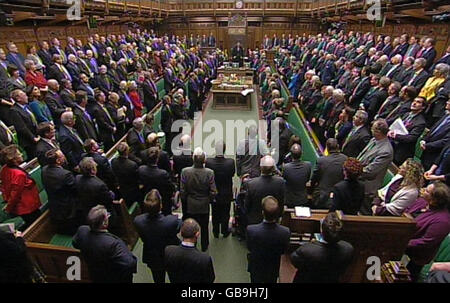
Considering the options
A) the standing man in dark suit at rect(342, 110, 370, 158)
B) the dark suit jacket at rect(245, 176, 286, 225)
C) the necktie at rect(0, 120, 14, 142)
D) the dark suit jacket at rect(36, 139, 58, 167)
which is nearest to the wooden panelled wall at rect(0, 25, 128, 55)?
the necktie at rect(0, 120, 14, 142)

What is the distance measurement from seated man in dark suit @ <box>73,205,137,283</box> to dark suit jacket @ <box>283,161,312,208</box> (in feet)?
6.31

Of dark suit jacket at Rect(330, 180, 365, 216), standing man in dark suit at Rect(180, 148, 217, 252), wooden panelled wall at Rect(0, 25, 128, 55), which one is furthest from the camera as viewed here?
wooden panelled wall at Rect(0, 25, 128, 55)

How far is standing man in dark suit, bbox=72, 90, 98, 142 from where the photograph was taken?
4977 mm

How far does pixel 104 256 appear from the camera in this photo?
2.42 metres

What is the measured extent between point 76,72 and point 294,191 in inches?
243

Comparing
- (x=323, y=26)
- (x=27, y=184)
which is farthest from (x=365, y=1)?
(x=27, y=184)

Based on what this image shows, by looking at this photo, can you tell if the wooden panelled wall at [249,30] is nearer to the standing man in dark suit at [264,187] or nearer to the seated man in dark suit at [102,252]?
the standing man in dark suit at [264,187]

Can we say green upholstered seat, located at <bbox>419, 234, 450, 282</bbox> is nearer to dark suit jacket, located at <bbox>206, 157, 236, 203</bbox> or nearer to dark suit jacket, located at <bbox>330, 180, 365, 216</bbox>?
dark suit jacket, located at <bbox>330, 180, 365, 216</bbox>

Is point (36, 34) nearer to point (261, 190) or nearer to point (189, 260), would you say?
point (261, 190)

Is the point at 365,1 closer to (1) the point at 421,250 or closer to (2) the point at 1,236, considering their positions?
(1) the point at 421,250

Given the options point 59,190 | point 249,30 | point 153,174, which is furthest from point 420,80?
point 249,30

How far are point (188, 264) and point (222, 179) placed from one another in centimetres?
161
